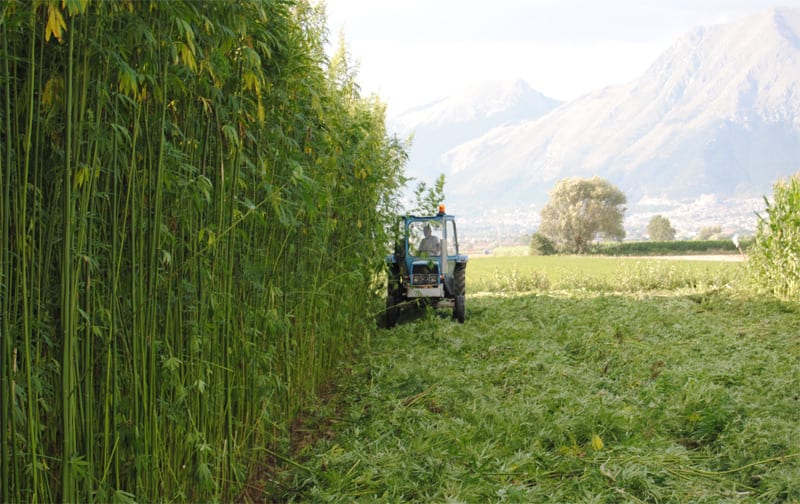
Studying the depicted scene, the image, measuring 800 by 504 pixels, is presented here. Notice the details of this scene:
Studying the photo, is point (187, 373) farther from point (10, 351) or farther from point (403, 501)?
point (403, 501)

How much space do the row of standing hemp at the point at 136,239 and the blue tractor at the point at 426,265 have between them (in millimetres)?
5116

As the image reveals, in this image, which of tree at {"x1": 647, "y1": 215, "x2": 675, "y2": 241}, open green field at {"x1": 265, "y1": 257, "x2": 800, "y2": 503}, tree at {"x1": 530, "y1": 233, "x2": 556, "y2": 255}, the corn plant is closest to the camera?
open green field at {"x1": 265, "y1": 257, "x2": 800, "y2": 503}

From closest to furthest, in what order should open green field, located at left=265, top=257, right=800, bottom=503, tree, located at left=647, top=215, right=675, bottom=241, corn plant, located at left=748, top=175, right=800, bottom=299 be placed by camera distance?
open green field, located at left=265, top=257, right=800, bottom=503 → corn plant, located at left=748, top=175, right=800, bottom=299 → tree, located at left=647, top=215, right=675, bottom=241

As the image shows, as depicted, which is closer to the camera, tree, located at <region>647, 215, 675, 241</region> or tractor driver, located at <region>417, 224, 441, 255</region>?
tractor driver, located at <region>417, 224, 441, 255</region>

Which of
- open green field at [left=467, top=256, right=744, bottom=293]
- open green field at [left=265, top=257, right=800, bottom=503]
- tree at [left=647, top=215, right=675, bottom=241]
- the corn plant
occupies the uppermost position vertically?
tree at [left=647, top=215, right=675, bottom=241]

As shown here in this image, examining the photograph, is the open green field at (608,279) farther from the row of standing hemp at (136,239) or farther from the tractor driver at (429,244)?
the row of standing hemp at (136,239)

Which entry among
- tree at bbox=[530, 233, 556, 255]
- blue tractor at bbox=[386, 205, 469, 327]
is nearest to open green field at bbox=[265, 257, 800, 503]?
blue tractor at bbox=[386, 205, 469, 327]

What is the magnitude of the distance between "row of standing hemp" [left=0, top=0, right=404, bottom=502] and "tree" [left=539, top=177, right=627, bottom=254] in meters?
42.0

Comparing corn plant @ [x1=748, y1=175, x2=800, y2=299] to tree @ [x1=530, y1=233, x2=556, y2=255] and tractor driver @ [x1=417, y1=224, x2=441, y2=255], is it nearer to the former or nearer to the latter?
tractor driver @ [x1=417, y1=224, x2=441, y2=255]

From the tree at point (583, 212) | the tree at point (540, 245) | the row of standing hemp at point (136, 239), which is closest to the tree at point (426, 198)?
the row of standing hemp at point (136, 239)

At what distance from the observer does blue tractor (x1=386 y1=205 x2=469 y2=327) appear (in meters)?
8.34

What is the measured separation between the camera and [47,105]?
6.32 ft

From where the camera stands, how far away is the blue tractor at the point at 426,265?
8.34 metres

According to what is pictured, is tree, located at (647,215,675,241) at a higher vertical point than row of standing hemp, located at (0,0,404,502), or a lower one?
higher
